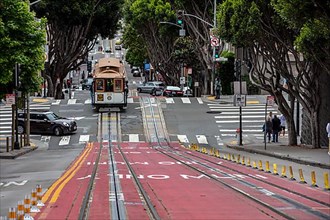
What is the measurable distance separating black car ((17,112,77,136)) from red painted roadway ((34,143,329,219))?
2113 cm

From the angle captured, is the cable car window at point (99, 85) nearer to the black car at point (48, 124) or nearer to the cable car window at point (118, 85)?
the cable car window at point (118, 85)

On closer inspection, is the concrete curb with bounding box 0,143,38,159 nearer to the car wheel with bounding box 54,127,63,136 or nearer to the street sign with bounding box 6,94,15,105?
the street sign with bounding box 6,94,15,105

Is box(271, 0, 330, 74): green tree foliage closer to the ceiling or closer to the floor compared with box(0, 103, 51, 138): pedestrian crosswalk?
closer to the ceiling

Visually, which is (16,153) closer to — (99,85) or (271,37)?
(271,37)

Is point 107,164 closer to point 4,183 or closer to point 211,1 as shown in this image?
point 4,183

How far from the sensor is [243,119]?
53.6 metres

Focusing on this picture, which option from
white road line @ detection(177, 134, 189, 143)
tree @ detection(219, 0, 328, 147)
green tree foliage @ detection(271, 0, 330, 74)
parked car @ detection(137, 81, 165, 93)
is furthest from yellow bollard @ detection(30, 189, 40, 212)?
parked car @ detection(137, 81, 165, 93)

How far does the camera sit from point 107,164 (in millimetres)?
27609

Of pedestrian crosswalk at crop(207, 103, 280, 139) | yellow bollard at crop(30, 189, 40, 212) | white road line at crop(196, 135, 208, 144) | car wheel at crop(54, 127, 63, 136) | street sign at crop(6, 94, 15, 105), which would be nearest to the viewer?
yellow bollard at crop(30, 189, 40, 212)

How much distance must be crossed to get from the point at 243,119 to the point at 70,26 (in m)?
21.5

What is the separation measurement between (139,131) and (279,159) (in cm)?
1965

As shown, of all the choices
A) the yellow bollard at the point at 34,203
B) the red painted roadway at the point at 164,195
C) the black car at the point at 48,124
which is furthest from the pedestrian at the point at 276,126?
the yellow bollard at the point at 34,203

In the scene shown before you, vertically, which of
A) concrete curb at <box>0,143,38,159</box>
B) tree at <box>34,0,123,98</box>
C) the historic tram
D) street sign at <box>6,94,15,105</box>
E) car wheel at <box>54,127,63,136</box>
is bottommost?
concrete curb at <box>0,143,38,159</box>

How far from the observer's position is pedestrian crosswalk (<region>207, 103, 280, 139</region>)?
48.9 m
